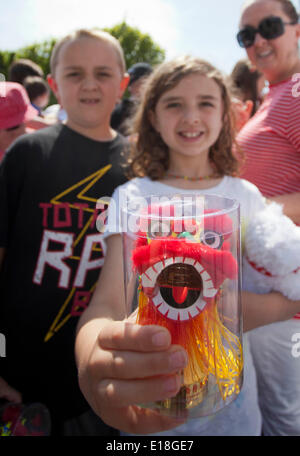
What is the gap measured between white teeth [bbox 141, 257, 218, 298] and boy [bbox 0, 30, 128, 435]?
0.65 m

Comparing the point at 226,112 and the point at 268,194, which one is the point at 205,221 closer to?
the point at 268,194

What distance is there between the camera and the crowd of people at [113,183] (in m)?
0.83

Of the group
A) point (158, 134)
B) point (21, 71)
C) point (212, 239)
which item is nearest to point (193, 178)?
point (158, 134)

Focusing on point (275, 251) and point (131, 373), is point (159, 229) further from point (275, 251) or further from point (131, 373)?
point (275, 251)

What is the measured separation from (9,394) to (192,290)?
1.00m

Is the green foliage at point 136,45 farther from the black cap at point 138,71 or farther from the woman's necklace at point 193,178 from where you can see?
the woman's necklace at point 193,178

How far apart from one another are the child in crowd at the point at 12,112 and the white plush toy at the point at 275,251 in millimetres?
717

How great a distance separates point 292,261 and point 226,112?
57cm

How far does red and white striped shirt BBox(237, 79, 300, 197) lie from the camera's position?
32.4 inches

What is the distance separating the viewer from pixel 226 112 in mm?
1020

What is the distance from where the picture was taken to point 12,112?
1.14 meters

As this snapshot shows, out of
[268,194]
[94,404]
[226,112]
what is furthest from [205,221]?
[226,112]
